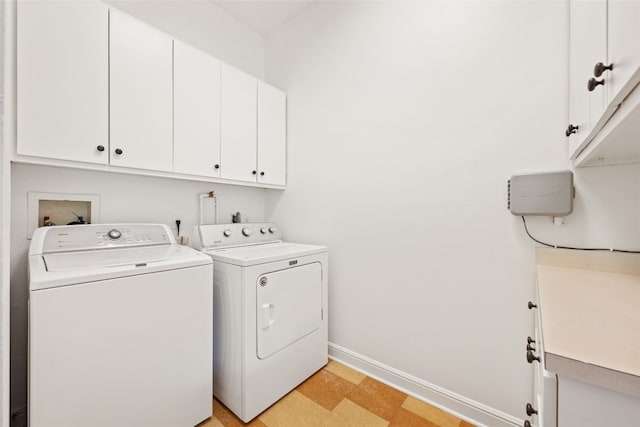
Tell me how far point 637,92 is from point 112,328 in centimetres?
181

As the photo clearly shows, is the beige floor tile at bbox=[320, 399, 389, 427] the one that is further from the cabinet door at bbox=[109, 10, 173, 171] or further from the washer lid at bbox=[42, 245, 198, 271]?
the cabinet door at bbox=[109, 10, 173, 171]

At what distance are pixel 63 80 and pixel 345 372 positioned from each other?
7.87ft

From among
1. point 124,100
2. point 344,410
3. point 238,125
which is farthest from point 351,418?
point 124,100

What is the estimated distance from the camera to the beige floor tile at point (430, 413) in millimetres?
1445

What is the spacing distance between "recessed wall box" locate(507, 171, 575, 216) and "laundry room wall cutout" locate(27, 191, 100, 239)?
2.38m

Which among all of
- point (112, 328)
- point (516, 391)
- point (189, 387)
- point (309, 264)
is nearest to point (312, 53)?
point (309, 264)

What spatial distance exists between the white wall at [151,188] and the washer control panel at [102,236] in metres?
0.19

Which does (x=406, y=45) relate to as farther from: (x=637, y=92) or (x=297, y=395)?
(x=297, y=395)

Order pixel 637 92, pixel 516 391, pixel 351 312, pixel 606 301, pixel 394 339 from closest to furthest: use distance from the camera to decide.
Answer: pixel 637 92 → pixel 606 301 → pixel 516 391 → pixel 394 339 → pixel 351 312

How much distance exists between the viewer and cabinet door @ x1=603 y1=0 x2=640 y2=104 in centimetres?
52

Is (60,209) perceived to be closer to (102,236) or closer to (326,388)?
(102,236)

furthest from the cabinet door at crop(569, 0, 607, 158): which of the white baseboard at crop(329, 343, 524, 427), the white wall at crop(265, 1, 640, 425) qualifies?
the white baseboard at crop(329, 343, 524, 427)

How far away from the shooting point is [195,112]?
5.74ft

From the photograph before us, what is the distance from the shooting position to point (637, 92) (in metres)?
0.54
